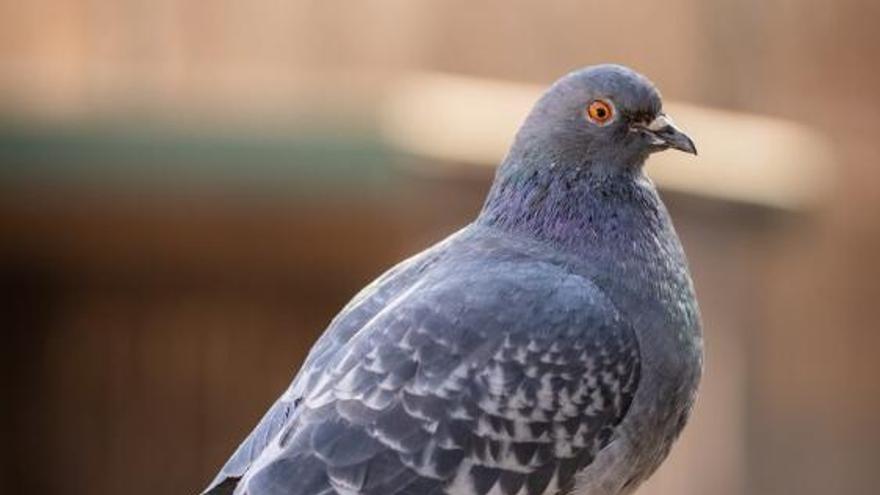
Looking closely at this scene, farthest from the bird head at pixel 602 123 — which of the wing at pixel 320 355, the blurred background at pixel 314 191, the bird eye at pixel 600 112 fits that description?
the blurred background at pixel 314 191

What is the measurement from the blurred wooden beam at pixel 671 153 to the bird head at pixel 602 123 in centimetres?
286

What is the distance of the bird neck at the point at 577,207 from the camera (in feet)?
17.0

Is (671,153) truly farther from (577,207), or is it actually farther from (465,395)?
(465,395)

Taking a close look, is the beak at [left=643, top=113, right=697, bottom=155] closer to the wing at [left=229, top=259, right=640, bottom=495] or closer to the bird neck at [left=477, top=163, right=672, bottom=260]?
the bird neck at [left=477, top=163, right=672, bottom=260]

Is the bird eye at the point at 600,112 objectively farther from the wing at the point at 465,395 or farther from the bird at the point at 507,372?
the wing at the point at 465,395

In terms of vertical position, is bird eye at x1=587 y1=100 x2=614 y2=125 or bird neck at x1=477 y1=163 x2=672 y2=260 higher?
bird eye at x1=587 y1=100 x2=614 y2=125

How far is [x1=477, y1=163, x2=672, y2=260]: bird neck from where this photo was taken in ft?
17.0

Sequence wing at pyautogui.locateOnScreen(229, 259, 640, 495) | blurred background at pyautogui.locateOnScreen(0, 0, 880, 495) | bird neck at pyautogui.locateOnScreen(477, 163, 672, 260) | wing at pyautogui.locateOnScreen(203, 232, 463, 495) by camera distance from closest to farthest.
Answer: wing at pyautogui.locateOnScreen(229, 259, 640, 495) < wing at pyautogui.locateOnScreen(203, 232, 463, 495) < bird neck at pyautogui.locateOnScreen(477, 163, 672, 260) < blurred background at pyautogui.locateOnScreen(0, 0, 880, 495)

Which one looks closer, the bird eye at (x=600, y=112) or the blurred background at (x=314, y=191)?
the bird eye at (x=600, y=112)

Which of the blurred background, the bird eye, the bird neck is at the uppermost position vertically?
the bird eye

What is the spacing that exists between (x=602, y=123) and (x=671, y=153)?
422 cm

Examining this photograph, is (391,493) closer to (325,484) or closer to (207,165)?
(325,484)

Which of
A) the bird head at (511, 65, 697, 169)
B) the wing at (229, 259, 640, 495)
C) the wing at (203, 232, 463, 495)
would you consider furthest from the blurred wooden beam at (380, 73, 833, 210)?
the wing at (229, 259, 640, 495)

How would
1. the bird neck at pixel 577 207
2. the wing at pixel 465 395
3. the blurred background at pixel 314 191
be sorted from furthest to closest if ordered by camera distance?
1. the blurred background at pixel 314 191
2. the bird neck at pixel 577 207
3. the wing at pixel 465 395
